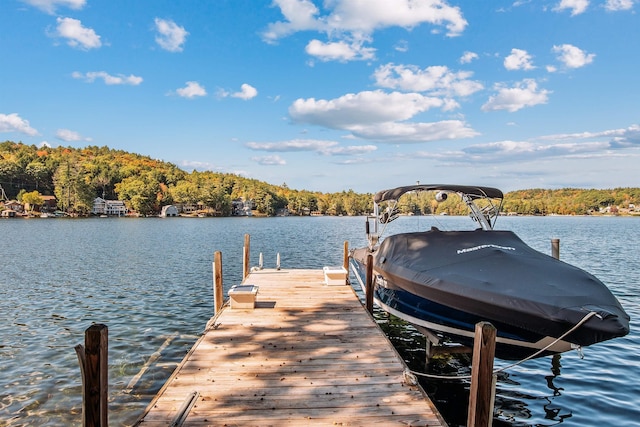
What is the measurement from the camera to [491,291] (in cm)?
673

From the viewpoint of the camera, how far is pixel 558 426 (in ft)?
21.9

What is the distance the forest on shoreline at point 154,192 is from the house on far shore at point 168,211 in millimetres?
4497

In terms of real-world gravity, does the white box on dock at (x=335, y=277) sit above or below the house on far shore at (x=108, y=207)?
below

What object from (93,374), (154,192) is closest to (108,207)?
(154,192)

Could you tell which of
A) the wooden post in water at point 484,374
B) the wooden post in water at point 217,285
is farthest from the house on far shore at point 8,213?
the wooden post in water at point 484,374

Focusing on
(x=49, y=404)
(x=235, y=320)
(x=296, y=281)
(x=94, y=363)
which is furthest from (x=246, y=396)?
(x=296, y=281)

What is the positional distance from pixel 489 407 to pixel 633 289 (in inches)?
710

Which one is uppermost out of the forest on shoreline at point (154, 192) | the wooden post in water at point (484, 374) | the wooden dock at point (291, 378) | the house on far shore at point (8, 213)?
the forest on shoreline at point (154, 192)

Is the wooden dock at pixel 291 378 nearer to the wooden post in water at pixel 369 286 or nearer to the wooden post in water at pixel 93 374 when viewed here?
the wooden post in water at pixel 93 374

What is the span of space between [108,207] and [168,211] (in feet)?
58.0

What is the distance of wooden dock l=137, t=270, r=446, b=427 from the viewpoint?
4555 mm

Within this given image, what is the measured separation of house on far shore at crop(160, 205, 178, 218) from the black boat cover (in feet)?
406

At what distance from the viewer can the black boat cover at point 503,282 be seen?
596 centimetres

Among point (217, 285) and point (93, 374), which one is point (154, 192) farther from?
point (93, 374)
